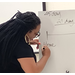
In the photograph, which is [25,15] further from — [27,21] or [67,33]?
[67,33]

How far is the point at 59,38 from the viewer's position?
921 millimetres

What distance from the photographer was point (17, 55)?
67 centimetres

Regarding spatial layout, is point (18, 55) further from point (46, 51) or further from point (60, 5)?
point (60, 5)

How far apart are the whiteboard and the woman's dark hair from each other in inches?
8.8

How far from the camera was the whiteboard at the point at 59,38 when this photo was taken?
2.96 feet

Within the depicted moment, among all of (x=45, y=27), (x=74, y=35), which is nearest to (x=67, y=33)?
(x=74, y=35)

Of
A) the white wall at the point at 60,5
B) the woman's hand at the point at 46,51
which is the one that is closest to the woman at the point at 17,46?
the woman's hand at the point at 46,51

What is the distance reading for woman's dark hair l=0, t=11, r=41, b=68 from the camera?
2.21ft

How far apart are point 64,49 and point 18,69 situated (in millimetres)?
389

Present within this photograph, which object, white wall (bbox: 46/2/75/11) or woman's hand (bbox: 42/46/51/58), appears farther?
white wall (bbox: 46/2/75/11)

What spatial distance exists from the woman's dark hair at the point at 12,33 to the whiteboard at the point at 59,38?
22 cm

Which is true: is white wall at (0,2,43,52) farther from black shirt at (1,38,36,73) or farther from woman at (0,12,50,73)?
black shirt at (1,38,36,73)

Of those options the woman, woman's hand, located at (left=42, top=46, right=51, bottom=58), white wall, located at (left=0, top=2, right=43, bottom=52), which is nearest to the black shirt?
the woman

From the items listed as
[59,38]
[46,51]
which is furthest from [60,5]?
[46,51]
